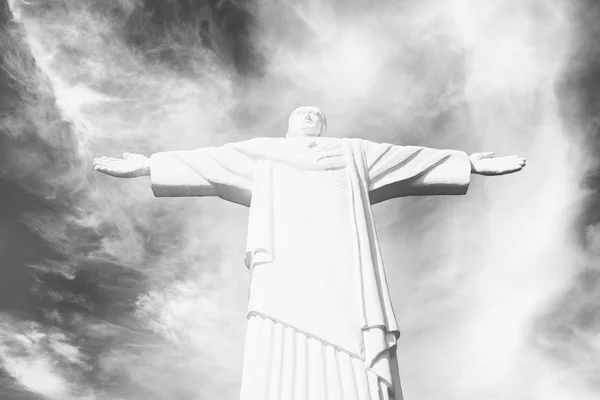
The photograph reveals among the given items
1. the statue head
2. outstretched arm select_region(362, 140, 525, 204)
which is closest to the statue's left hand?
outstretched arm select_region(362, 140, 525, 204)

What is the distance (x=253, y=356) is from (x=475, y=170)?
11.8 ft

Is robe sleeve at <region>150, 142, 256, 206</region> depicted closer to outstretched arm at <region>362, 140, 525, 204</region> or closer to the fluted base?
outstretched arm at <region>362, 140, 525, 204</region>

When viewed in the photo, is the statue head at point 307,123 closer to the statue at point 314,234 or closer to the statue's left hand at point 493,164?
the statue at point 314,234

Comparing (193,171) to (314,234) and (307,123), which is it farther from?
(314,234)

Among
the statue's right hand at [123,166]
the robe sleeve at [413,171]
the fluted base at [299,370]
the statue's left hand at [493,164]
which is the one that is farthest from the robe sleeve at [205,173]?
the statue's left hand at [493,164]

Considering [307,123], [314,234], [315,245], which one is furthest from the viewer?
[307,123]

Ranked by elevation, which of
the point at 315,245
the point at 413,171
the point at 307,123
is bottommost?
the point at 315,245

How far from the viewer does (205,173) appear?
662cm

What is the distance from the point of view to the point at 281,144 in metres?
6.75

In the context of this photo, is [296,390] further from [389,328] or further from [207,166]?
[207,166]

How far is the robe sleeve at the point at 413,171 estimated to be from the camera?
6.71m

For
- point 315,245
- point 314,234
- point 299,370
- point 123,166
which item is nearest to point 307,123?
point 314,234

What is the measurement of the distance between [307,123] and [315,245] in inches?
80.7

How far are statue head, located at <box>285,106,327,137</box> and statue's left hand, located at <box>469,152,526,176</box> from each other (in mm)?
1858
